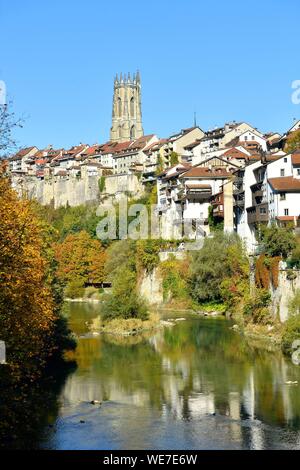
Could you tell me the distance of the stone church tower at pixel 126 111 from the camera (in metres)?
99.0

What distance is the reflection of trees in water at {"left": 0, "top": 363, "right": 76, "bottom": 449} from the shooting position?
43.3 feet

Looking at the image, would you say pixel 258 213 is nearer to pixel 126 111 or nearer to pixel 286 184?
pixel 286 184

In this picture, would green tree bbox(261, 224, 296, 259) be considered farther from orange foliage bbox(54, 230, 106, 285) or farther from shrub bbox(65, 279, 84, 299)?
orange foliage bbox(54, 230, 106, 285)

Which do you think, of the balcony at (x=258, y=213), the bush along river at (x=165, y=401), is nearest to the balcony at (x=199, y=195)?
the balcony at (x=258, y=213)

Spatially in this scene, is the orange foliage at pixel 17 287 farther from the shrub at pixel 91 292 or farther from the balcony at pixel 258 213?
the shrub at pixel 91 292

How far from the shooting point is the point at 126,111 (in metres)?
101

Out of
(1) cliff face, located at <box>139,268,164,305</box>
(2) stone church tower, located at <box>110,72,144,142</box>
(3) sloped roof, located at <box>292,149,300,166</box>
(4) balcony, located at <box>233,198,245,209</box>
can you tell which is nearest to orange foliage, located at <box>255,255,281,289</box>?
(3) sloped roof, located at <box>292,149,300,166</box>

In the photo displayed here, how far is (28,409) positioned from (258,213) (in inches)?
1023

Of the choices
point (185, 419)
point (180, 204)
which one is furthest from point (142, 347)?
point (180, 204)

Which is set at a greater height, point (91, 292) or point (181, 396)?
point (91, 292)

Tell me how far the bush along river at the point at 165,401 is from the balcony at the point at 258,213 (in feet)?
39.8

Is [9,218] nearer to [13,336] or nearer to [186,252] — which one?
[13,336]

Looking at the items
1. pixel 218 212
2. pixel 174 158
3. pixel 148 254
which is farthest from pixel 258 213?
pixel 174 158

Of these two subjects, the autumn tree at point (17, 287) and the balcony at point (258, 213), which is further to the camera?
the balcony at point (258, 213)
